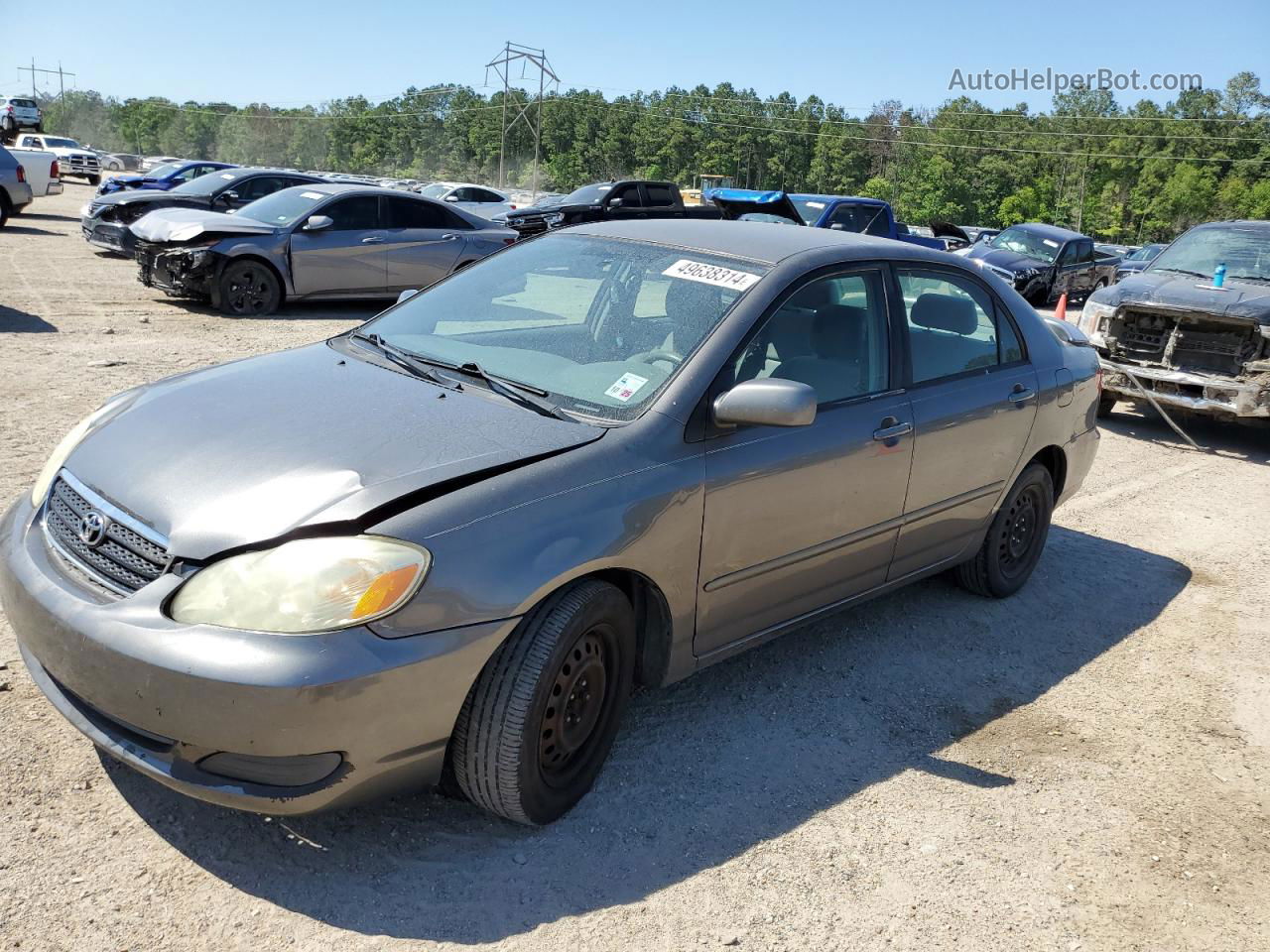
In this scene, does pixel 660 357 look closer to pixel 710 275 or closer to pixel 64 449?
pixel 710 275

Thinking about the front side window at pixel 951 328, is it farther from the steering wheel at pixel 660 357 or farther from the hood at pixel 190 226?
the hood at pixel 190 226

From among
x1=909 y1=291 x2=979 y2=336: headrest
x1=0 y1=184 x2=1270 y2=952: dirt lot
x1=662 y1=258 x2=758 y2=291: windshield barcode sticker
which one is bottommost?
x1=0 y1=184 x2=1270 y2=952: dirt lot

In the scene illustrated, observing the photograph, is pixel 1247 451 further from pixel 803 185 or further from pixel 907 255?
pixel 803 185

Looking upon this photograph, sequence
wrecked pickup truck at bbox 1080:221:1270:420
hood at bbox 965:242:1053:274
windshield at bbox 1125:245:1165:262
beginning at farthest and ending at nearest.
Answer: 1. hood at bbox 965:242:1053:274
2. windshield at bbox 1125:245:1165:262
3. wrecked pickup truck at bbox 1080:221:1270:420

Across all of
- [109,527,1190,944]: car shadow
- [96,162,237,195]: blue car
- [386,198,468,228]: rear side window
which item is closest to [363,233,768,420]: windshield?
[109,527,1190,944]: car shadow

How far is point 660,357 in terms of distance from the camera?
11.6ft

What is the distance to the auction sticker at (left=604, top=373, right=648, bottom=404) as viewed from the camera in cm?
341

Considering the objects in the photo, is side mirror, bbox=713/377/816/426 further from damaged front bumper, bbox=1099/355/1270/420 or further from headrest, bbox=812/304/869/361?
damaged front bumper, bbox=1099/355/1270/420

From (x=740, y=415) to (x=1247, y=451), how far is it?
25.1ft

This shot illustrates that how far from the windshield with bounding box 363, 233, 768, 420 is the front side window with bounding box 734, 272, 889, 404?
0.19 m

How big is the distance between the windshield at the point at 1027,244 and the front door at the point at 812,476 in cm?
1626

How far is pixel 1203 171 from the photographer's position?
238 ft

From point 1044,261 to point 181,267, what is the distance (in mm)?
14254

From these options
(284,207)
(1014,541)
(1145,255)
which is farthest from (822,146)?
(1014,541)
